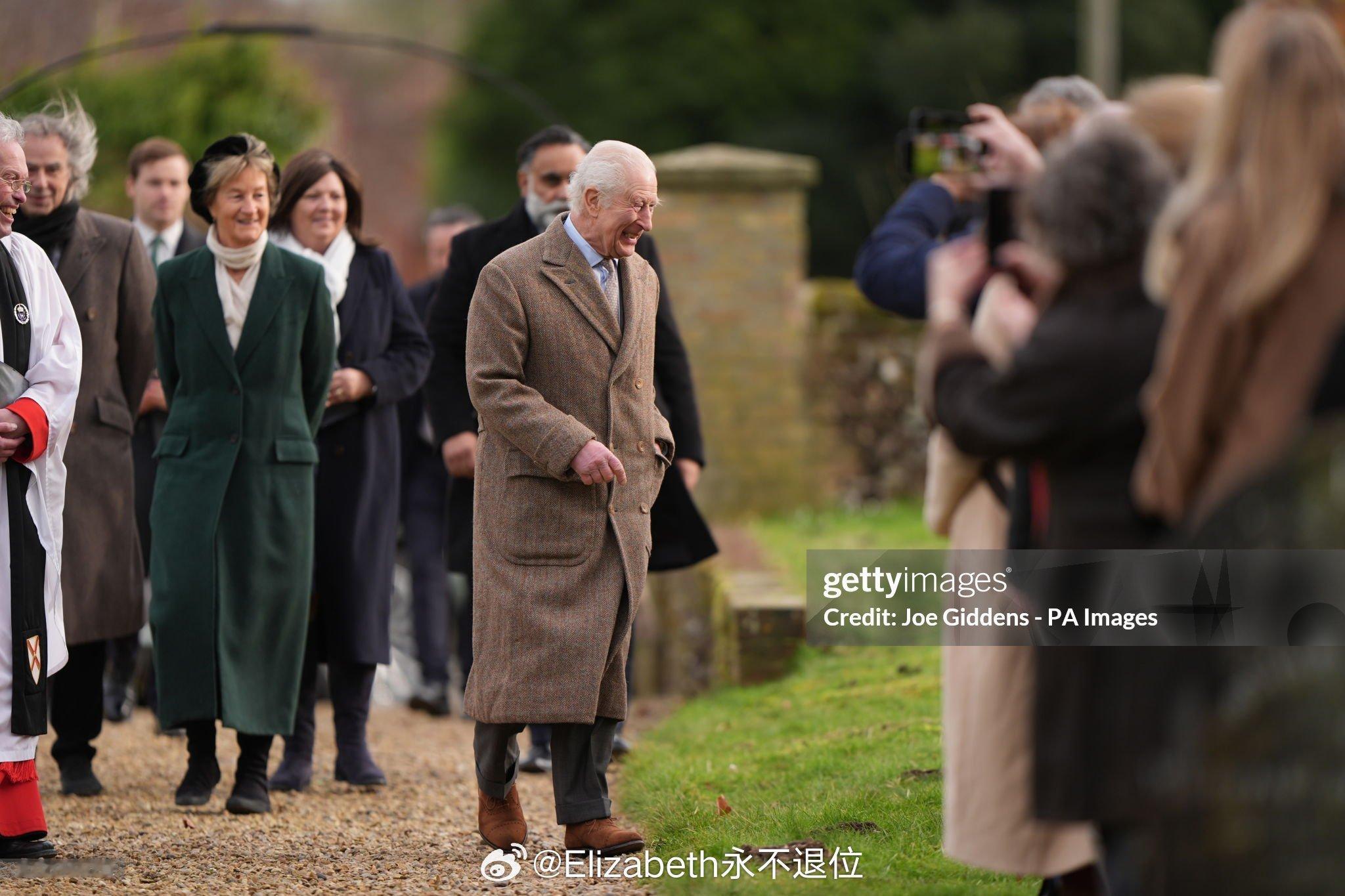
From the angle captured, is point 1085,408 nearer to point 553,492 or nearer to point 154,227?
point 553,492

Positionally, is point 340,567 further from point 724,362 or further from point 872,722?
point 724,362

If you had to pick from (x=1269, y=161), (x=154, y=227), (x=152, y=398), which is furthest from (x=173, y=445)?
(x=1269, y=161)

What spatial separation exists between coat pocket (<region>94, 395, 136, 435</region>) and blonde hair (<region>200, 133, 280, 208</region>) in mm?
866

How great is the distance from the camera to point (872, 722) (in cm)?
649

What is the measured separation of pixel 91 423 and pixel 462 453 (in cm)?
128

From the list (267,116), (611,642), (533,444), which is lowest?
(611,642)

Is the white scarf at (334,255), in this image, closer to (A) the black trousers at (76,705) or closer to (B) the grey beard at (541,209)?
(B) the grey beard at (541,209)

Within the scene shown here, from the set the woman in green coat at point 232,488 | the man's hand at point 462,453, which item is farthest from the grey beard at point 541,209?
the woman in green coat at point 232,488

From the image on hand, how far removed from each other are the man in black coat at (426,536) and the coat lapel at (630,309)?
11.1 ft

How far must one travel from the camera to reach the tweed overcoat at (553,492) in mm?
4844

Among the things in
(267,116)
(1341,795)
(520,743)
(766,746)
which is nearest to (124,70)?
(267,116)

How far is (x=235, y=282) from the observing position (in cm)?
598

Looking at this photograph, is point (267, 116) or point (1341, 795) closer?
point (1341, 795)

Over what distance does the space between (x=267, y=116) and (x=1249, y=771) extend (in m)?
16.2
